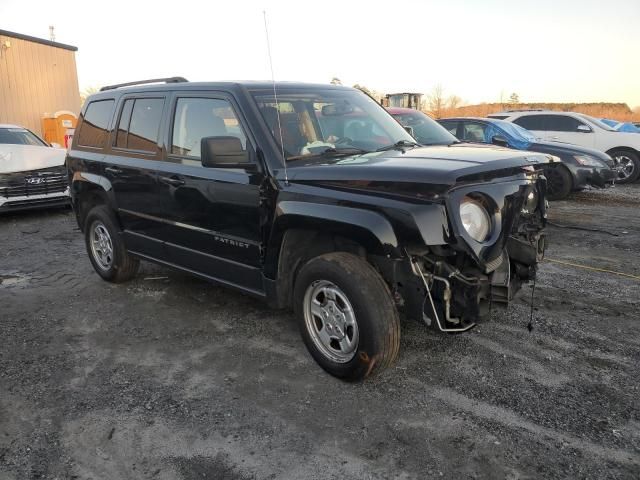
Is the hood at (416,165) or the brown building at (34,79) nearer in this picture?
the hood at (416,165)

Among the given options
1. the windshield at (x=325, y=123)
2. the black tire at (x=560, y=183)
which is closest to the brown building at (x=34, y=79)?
the black tire at (x=560, y=183)

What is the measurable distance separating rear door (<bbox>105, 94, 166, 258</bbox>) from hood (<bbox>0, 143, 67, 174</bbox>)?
5031 mm

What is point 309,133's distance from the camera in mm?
3785

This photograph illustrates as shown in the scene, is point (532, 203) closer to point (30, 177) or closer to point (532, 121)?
point (30, 177)

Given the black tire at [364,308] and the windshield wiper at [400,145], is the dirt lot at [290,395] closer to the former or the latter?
the black tire at [364,308]

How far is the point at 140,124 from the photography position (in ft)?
15.1

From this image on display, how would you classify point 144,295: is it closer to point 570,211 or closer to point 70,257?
point 70,257

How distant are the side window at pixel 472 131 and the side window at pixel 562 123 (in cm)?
317

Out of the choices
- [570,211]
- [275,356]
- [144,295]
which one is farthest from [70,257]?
[570,211]

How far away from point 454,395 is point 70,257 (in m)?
5.23

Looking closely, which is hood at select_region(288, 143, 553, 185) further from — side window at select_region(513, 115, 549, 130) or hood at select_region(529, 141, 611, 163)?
side window at select_region(513, 115, 549, 130)

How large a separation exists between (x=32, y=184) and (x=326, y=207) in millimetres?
7714

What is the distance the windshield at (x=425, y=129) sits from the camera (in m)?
5.79

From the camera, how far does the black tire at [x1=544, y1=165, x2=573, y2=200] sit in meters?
9.65
